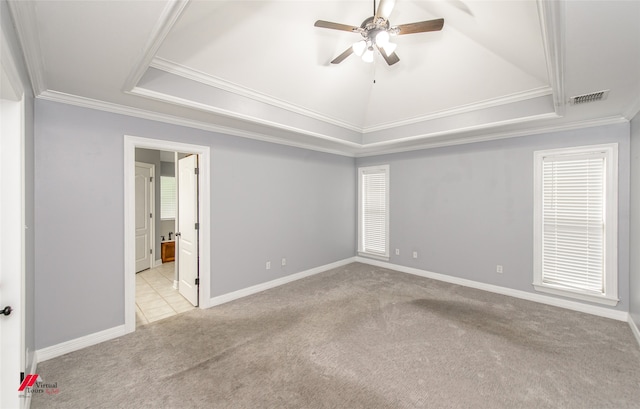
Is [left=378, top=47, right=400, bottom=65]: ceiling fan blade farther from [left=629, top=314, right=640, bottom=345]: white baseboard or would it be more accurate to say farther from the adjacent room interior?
[left=629, top=314, right=640, bottom=345]: white baseboard

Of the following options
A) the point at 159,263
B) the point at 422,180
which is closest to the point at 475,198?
the point at 422,180

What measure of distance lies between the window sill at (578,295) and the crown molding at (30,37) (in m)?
5.61

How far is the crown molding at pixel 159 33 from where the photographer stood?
1425 millimetres

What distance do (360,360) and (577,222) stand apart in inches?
134

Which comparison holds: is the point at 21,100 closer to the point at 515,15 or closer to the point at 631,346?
the point at 515,15

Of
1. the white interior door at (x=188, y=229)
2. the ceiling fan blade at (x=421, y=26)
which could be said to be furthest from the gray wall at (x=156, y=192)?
the ceiling fan blade at (x=421, y=26)

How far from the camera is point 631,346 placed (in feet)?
8.52

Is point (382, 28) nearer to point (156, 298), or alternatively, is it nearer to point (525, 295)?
point (525, 295)

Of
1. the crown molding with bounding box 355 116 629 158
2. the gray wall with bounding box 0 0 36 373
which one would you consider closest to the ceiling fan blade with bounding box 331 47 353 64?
the gray wall with bounding box 0 0 36 373

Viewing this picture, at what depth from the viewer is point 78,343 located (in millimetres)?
2574

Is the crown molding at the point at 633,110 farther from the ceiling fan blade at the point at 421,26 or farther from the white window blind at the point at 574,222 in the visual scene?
the ceiling fan blade at the point at 421,26

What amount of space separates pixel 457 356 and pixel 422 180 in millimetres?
3122

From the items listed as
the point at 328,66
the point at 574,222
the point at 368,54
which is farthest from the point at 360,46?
the point at 574,222

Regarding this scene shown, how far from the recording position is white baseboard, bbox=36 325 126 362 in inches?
94.5
